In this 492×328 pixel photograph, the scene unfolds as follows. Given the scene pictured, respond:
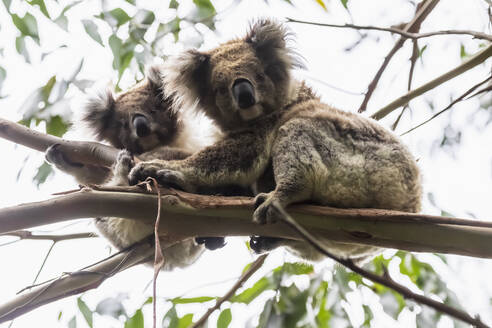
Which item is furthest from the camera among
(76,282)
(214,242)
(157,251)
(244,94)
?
(244,94)

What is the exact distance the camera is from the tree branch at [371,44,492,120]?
8.66 feet

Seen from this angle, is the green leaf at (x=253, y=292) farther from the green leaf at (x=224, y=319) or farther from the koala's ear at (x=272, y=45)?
the koala's ear at (x=272, y=45)

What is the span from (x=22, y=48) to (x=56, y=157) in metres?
0.73

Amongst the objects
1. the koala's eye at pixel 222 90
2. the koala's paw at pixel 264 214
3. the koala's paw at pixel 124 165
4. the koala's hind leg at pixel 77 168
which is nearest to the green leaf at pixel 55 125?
the koala's hind leg at pixel 77 168

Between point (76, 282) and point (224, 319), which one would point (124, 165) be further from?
point (224, 319)

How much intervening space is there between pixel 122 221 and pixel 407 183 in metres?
1.31

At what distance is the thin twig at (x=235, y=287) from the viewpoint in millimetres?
2570

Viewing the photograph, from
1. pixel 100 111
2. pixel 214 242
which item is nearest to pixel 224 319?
pixel 214 242

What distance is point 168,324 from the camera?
2.64 meters

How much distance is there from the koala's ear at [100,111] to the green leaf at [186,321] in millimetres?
1240

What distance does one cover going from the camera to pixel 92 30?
2904mm

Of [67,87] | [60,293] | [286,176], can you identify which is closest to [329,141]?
[286,176]

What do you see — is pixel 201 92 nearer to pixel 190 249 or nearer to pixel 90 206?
pixel 190 249

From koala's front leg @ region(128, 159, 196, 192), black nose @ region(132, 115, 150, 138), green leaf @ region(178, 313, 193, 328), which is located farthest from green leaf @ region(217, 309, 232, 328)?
black nose @ region(132, 115, 150, 138)
